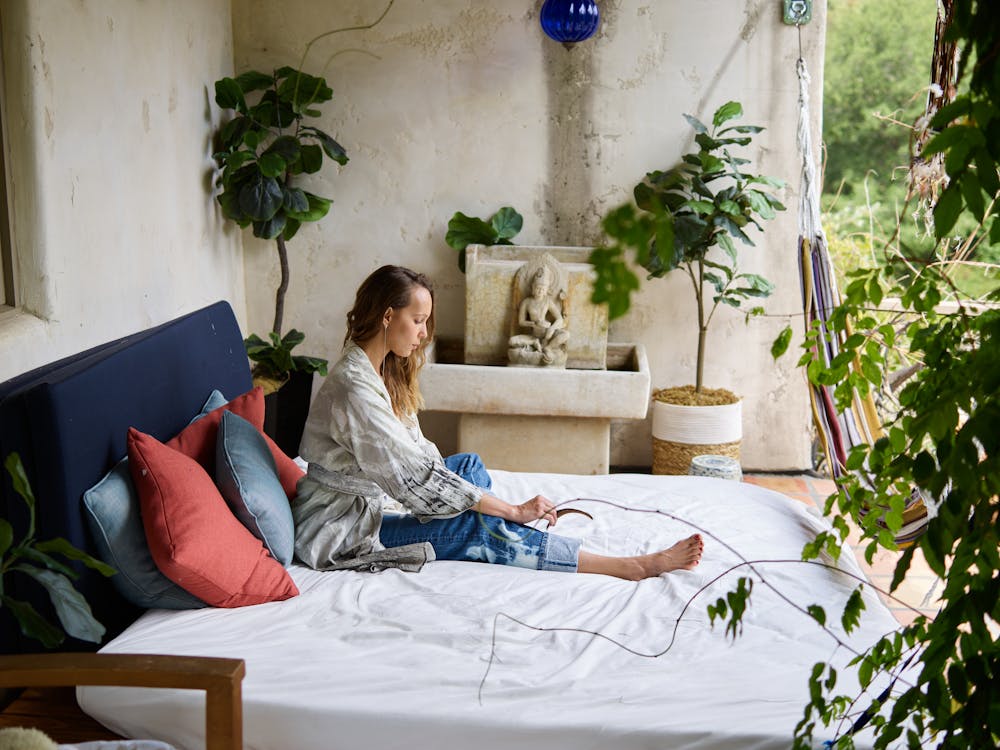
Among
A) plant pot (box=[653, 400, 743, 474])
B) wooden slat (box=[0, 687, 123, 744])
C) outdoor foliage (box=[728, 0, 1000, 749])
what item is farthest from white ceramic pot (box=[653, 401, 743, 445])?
outdoor foliage (box=[728, 0, 1000, 749])

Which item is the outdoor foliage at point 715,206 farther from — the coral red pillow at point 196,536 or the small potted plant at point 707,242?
the coral red pillow at point 196,536

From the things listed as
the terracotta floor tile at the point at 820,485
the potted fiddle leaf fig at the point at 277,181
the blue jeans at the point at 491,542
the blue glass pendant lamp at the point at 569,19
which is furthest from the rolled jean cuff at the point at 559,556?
the blue glass pendant lamp at the point at 569,19

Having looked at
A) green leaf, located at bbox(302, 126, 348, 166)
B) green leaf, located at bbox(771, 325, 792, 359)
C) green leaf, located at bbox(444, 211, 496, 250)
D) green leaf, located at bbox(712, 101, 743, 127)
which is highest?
green leaf, located at bbox(712, 101, 743, 127)

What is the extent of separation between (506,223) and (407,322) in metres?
2.05

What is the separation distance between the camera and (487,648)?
214 centimetres

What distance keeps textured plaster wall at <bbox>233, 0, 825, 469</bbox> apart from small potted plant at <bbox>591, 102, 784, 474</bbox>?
0.16 m

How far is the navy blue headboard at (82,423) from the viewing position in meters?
2.03

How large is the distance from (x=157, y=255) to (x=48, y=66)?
97 cm

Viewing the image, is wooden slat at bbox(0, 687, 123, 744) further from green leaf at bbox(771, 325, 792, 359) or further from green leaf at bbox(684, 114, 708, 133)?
green leaf at bbox(684, 114, 708, 133)

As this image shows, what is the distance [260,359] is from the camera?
4.28m

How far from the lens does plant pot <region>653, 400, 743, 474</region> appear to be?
441 cm

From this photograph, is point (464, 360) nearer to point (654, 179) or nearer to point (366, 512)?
point (654, 179)

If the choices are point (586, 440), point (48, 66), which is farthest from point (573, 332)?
point (48, 66)

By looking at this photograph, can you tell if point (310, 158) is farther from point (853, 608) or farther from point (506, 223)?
point (853, 608)
